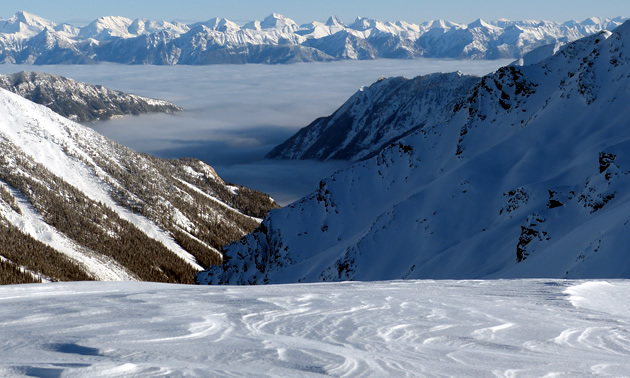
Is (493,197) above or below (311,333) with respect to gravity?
below


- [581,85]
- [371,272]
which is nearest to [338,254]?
[371,272]

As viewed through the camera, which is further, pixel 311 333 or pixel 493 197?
pixel 493 197

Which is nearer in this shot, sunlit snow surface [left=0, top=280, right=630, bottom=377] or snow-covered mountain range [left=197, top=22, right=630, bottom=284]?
sunlit snow surface [left=0, top=280, right=630, bottom=377]

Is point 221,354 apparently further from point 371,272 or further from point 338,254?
point 338,254

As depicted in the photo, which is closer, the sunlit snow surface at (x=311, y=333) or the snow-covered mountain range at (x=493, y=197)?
the sunlit snow surface at (x=311, y=333)
